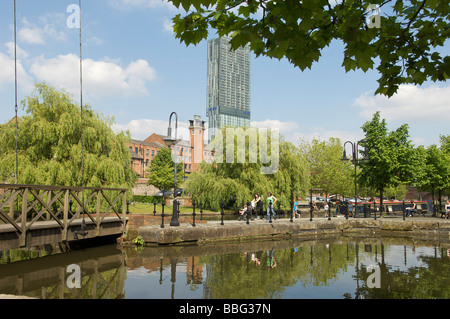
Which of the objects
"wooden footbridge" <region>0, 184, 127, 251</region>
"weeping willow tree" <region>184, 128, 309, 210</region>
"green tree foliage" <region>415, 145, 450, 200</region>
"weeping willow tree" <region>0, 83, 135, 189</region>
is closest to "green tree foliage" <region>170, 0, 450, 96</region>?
"wooden footbridge" <region>0, 184, 127, 251</region>

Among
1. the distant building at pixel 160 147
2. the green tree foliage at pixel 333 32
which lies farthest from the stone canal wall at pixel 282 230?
the distant building at pixel 160 147

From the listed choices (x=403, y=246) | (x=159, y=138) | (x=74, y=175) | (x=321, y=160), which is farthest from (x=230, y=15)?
(x=159, y=138)

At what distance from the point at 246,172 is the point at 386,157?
33.4ft

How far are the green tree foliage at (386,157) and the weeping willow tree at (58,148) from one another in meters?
17.7

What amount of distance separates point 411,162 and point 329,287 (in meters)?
21.7

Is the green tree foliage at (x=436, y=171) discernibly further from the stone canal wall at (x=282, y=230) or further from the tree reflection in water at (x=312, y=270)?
the tree reflection in water at (x=312, y=270)

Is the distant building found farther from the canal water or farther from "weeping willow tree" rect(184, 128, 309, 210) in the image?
the canal water

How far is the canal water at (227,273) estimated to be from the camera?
6.97 meters

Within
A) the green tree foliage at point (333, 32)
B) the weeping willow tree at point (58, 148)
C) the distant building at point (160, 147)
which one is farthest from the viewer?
the distant building at point (160, 147)

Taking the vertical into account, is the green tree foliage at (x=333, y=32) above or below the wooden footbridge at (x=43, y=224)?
above

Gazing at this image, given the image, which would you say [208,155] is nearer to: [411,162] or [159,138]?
[159,138]

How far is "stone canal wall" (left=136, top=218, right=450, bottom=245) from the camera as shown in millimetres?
13504

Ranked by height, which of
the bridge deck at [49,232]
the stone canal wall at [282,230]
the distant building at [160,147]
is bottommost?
the stone canal wall at [282,230]
